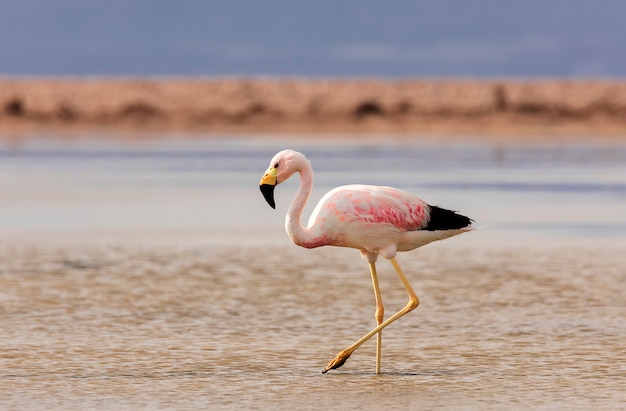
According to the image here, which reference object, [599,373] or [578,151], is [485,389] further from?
[578,151]

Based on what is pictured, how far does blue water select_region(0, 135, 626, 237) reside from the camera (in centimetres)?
1605

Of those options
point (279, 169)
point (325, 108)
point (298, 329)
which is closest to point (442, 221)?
point (279, 169)

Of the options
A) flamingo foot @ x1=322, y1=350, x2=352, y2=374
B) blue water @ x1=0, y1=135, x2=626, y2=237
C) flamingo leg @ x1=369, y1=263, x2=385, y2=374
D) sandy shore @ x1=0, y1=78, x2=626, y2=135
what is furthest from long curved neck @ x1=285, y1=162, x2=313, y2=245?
sandy shore @ x1=0, y1=78, x2=626, y2=135

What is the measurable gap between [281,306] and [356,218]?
236cm

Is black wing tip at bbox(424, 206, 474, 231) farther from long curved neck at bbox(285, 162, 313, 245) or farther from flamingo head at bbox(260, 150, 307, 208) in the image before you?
flamingo head at bbox(260, 150, 307, 208)

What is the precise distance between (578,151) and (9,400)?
83.7ft

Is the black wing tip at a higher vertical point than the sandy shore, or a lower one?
lower

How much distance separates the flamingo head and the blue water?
282 inches

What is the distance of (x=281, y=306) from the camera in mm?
9891

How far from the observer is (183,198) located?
740 inches

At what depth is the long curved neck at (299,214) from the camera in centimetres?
771

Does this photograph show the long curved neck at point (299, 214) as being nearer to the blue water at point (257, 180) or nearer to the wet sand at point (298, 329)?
the wet sand at point (298, 329)

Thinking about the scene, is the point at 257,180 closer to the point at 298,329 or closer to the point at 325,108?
the point at 298,329

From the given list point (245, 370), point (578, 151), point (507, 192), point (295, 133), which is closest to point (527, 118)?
point (295, 133)
